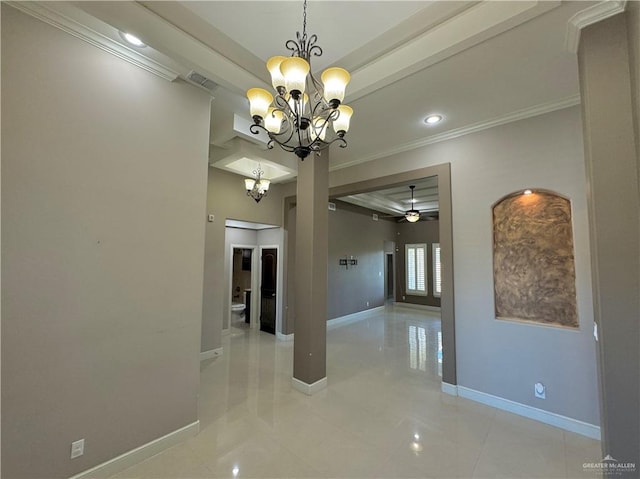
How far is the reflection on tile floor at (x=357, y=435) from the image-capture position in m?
2.19

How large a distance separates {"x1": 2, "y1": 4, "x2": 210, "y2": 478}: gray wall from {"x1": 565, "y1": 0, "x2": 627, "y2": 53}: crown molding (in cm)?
315

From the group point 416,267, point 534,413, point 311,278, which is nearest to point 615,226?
point 534,413

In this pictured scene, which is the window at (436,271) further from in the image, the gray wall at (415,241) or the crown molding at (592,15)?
the crown molding at (592,15)

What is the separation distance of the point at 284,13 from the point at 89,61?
5.06 ft

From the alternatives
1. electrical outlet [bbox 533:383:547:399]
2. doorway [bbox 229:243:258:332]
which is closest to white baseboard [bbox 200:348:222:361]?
doorway [bbox 229:243:258:332]

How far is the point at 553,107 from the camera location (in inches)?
114

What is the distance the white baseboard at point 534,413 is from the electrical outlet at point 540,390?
0.48 feet

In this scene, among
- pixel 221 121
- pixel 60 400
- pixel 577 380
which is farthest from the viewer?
pixel 221 121

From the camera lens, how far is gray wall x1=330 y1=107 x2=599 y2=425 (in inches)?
107

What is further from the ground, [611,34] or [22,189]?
[611,34]

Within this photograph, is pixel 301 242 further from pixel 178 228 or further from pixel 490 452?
pixel 490 452

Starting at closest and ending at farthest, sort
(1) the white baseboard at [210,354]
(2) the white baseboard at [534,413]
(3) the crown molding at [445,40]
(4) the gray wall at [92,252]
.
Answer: (4) the gray wall at [92,252] → (3) the crown molding at [445,40] → (2) the white baseboard at [534,413] → (1) the white baseboard at [210,354]

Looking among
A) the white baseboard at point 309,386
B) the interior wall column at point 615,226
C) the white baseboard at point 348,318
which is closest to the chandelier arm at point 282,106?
the interior wall column at point 615,226

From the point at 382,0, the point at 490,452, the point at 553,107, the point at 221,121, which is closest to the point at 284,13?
the point at 382,0
